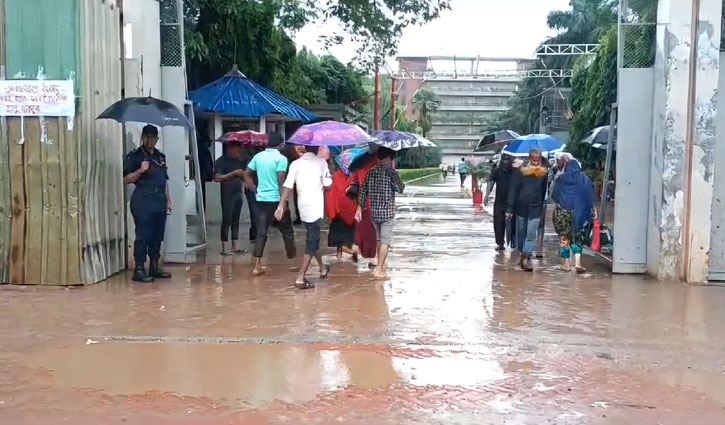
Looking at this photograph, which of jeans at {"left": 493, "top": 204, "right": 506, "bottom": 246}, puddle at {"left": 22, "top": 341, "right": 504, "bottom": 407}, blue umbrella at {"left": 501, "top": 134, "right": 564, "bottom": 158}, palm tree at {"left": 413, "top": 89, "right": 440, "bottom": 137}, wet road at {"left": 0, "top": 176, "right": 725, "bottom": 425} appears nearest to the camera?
wet road at {"left": 0, "top": 176, "right": 725, "bottom": 425}

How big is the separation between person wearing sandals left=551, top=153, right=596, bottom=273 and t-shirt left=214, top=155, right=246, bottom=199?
4544mm

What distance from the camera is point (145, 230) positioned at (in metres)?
8.62

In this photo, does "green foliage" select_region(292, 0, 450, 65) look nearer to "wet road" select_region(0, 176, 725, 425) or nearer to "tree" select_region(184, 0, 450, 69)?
"tree" select_region(184, 0, 450, 69)

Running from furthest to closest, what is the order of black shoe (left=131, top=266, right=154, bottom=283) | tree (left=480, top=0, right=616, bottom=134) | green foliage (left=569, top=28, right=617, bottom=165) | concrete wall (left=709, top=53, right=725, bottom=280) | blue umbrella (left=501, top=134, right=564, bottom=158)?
tree (left=480, top=0, right=616, bottom=134) → green foliage (left=569, top=28, right=617, bottom=165) → blue umbrella (left=501, top=134, right=564, bottom=158) → concrete wall (left=709, top=53, right=725, bottom=280) → black shoe (left=131, top=266, right=154, bottom=283)

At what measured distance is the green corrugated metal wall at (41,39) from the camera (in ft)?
26.7

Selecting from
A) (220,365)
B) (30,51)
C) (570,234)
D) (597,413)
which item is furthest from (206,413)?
(570,234)

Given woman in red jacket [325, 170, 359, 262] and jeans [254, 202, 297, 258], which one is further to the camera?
woman in red jacket [325, 170, 359, 262]

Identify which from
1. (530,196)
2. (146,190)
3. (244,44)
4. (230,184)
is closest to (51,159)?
(146,190)

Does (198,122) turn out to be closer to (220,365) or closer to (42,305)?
(42,305)

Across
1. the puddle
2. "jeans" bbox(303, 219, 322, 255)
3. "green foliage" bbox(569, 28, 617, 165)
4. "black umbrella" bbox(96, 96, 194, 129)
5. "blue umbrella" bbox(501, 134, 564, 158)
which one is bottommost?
the puddle

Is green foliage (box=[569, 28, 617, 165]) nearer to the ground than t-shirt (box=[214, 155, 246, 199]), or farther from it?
farther from it

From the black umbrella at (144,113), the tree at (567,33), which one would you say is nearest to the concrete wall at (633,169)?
the black umbrella at (144,113)

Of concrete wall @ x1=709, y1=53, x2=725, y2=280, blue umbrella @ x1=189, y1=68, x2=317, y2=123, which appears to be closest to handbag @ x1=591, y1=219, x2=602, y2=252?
concrete wall @ x1=709, y1=53, x2=725, y2=280

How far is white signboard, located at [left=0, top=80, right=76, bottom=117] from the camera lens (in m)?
8.16
